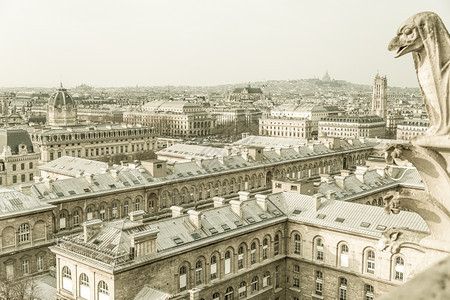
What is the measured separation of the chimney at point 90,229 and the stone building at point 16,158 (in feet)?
220

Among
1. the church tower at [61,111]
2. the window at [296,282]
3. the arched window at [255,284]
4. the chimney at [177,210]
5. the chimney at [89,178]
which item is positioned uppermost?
the church tower at [61,111]

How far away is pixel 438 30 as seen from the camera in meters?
9.66

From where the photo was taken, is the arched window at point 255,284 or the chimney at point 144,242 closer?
the chimney at point 144,242

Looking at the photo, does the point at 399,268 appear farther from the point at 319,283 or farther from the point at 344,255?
the point at 319,283

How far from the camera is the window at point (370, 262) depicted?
45562 mm

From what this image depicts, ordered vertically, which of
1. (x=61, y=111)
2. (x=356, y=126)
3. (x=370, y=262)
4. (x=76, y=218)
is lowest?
(x=370, y=262)

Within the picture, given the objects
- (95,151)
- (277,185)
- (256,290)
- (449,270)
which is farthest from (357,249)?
(95,151)

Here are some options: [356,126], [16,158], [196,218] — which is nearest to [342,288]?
[196,218]

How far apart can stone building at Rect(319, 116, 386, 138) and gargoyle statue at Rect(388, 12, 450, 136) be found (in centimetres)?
18031

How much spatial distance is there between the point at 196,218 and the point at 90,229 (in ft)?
31.9

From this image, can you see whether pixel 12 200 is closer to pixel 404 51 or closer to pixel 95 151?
pixel 404 51

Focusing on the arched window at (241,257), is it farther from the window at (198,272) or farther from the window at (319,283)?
the window at (319,283)

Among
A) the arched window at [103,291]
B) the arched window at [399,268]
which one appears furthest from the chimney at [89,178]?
the arched window at [399,268]

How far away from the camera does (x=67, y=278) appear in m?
41.4
